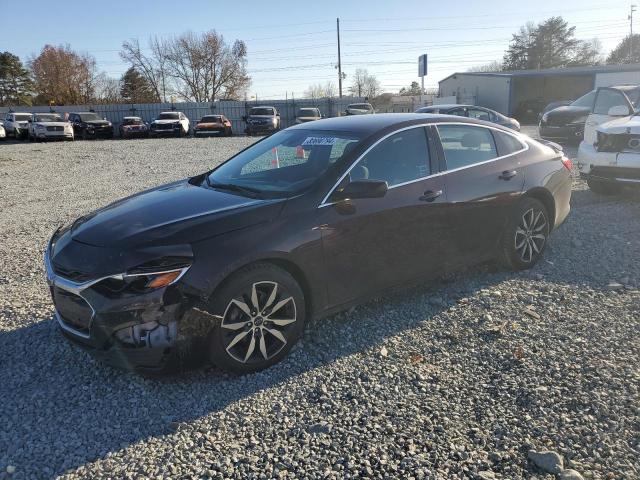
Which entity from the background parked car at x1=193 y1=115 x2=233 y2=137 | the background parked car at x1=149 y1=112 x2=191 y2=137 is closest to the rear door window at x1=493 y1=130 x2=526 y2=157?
the background parked car at x1=193 y1=115 x2=233 y2=137

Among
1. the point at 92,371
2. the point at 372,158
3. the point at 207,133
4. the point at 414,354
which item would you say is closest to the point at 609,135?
the point at 372,158

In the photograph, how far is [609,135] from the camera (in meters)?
7.86

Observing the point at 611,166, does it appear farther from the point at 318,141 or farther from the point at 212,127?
the point at 212,127

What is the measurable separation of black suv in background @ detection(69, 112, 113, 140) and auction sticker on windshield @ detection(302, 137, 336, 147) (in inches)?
1180

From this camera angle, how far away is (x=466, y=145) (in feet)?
15.4

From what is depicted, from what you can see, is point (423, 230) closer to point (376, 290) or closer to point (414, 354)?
point (376, 290)

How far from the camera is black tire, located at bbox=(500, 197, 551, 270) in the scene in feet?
16.0

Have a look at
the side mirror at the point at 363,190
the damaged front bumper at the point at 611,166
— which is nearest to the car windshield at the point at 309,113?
the damaged front bumper at the point at 611,166

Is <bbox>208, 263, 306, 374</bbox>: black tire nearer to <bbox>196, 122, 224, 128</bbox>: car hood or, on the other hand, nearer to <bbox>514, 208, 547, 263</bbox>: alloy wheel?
<bbox>514, 208, 547, 263</bbox>: alloy wheel

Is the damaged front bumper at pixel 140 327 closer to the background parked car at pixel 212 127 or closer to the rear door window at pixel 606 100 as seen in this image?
the rear door window at pixel 606 100

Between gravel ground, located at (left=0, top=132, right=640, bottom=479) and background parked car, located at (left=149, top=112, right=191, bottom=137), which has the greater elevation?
background parked car, located at (left=149, top=112, right=191, bottom=137)

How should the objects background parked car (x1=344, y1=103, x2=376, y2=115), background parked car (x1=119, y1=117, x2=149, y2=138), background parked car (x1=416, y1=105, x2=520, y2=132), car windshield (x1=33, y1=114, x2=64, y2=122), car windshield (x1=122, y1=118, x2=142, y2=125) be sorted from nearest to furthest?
background parked car (x1=416, y1=105, x2=520, y2=132)
car windshield (x1=33, y1=114, x2=64, y2=122)
background parked car (x1=344, y1=103, x2=376, y2=115)
background parked car (x1=119, y1=117, x2=149, y2=138)
car windshield (x1=122, y1=118, x2=142, y2=125)

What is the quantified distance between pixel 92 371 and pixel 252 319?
3.81ft

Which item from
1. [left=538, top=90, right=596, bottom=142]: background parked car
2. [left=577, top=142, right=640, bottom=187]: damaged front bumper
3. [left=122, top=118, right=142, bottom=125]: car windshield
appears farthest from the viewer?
[left=122, top=118, right=142, bottom=125]: car windshield
